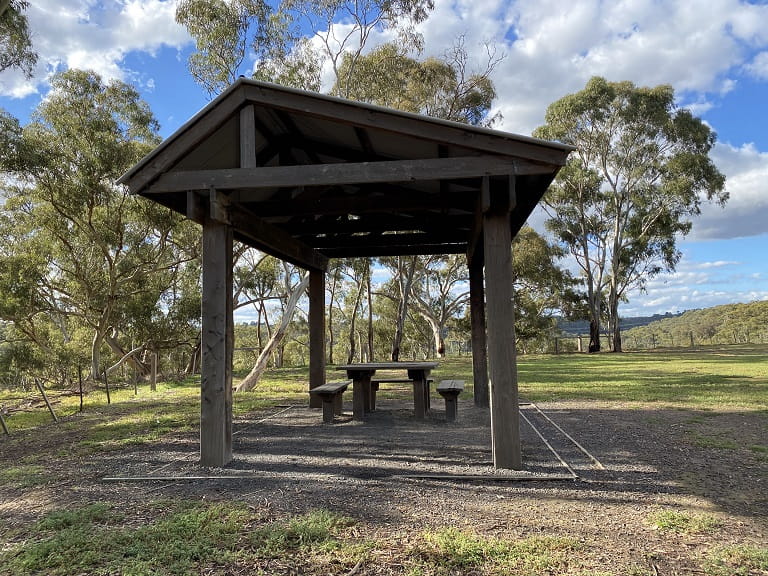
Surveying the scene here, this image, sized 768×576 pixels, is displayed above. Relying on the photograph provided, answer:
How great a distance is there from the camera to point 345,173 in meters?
4.29

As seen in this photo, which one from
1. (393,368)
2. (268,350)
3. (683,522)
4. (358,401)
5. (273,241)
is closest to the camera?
(683,522)

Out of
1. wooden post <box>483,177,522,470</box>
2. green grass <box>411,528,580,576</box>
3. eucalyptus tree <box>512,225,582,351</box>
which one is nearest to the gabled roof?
wooden post <box>483,177,522,470</box>

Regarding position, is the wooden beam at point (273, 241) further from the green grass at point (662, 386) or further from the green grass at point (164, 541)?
the green grass at point (662, 386)

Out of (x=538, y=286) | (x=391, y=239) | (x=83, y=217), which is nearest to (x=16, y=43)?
(x=83, y=217)

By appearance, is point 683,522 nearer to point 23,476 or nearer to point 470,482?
point 470,482

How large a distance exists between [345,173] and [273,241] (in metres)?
2.23

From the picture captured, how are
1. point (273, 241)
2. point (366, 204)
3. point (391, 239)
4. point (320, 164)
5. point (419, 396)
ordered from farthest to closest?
point (391, 239), point (419, 396), point (273, 241), point (366, 204), point (320, 164)

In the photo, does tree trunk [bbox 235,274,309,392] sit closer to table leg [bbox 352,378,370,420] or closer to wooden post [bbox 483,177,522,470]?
table leg [bbox 352,378,370,420]

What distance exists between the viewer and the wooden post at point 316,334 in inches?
312

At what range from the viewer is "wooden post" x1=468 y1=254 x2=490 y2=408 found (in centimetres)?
772

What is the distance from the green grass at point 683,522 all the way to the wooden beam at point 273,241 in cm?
420

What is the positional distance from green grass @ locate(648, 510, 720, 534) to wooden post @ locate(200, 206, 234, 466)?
11.4 feet

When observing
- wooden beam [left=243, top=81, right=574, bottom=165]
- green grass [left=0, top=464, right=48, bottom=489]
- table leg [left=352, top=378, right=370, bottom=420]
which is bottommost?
green grass [left=0, top=464, right=48, bottom=489]

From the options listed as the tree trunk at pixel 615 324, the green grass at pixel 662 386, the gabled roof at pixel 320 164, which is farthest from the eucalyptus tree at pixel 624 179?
the gabled roof at pixel 320 164
